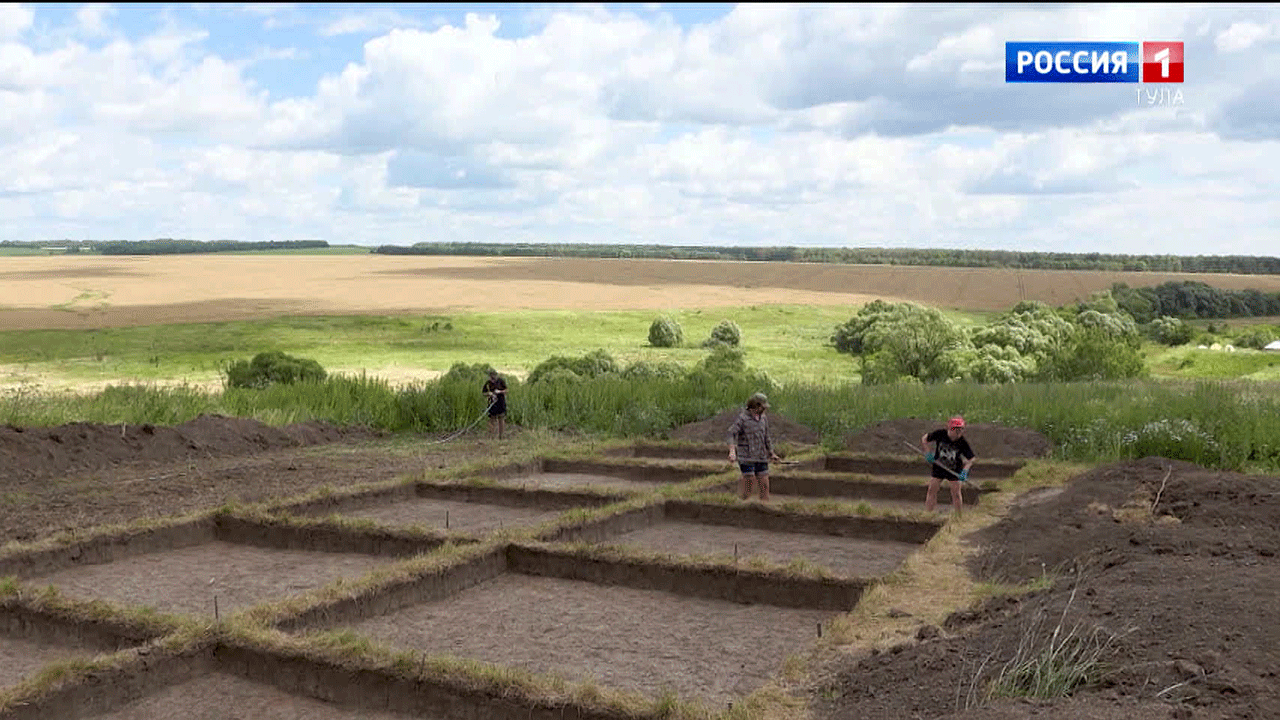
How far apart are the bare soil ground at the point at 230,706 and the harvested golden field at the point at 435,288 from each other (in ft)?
73.6

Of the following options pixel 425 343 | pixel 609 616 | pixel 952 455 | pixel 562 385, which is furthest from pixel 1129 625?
pixel 425 343

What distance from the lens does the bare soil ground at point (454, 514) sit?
1056 centimetres

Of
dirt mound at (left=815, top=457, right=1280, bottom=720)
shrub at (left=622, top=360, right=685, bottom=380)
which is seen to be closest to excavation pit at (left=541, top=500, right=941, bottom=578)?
dirt mound at (left=815, top=457, right=1280, bottom=720)

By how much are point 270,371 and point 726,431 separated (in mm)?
10463

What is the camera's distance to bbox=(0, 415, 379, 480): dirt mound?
13.0m

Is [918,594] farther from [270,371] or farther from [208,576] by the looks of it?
[270,371]

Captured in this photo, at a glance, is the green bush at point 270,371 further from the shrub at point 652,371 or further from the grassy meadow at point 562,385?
the shrub at point 652,371

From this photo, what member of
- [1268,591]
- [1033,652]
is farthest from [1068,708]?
[1268,591]

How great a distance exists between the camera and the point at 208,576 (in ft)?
28.0

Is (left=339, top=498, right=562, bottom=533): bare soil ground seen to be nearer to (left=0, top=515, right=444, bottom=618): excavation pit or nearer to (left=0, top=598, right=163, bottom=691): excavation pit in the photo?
(left=0, top=515, right=444, bottom=618): excavation pit

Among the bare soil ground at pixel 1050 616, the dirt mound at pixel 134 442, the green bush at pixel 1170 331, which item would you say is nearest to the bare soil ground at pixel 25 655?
the bare soil ground at pixel 1050 616

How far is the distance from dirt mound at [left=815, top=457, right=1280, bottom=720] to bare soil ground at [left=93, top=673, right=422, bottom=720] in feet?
8.04

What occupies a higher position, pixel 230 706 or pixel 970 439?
pixel 970 439

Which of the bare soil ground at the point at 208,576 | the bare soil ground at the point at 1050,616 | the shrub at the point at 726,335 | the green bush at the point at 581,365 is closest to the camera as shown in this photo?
the bare soil ground at the point at 1050,616
